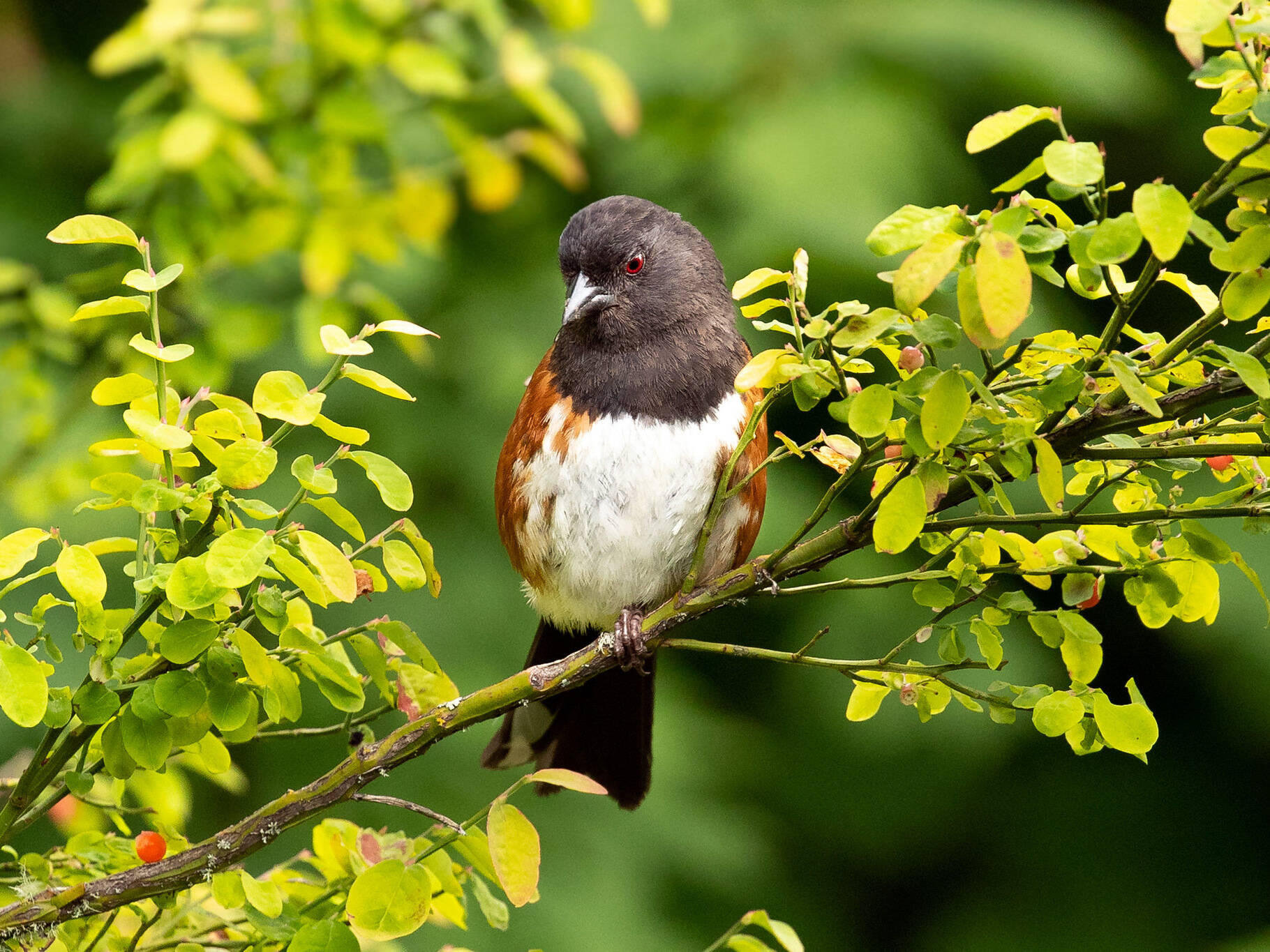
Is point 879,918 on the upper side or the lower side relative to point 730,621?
lower

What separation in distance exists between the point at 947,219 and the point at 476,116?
269cm

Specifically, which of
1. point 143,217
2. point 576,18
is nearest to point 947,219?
point 576,18

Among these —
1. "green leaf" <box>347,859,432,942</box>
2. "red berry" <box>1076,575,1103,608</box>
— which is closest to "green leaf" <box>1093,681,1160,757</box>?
"red berry" <box>1076,575,1103,608</box>

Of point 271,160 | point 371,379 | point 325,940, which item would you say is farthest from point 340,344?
point 271,160

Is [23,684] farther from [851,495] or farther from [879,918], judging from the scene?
[879,918]

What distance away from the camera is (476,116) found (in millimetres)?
3357

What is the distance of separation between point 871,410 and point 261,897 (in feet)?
2.18

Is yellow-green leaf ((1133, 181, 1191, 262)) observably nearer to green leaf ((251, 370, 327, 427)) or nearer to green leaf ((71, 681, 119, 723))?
green leaf ((251, 370, 327, 427))

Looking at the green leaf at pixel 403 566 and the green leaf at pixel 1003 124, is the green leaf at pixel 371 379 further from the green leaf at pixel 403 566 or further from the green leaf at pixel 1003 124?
the green leaf at pixel 1003 124

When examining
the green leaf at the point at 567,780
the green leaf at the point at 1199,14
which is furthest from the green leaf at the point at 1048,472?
the green leaf at the point at 567,780

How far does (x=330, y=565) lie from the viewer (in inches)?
38.6

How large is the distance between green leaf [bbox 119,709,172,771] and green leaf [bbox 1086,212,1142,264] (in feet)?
2.61

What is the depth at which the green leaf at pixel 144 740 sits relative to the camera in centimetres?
102

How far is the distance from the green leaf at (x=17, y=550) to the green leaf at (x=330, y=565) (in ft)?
0.65
